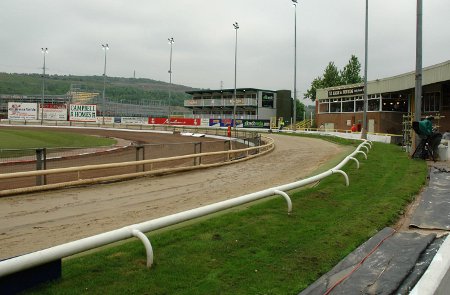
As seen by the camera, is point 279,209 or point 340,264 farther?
point 279,209

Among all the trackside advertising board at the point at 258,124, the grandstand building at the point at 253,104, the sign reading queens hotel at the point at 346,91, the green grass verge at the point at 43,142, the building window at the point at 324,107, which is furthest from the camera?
the grandstand building at the point at 253,104

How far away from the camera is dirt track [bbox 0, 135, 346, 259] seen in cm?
713

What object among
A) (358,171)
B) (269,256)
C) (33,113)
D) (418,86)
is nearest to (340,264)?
(269,256)

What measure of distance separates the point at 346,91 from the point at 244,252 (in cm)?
5388

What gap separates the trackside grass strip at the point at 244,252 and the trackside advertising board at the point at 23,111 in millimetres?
84419

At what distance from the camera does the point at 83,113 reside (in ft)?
259

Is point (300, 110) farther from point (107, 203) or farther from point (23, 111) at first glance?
point (107, 203)

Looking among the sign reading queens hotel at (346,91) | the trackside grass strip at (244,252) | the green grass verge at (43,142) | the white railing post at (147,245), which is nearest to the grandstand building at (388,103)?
the sign reading queens hotel at (346,91)

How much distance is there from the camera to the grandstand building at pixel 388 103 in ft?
114

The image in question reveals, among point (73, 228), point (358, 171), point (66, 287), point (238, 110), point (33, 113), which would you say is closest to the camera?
point (66, 287)

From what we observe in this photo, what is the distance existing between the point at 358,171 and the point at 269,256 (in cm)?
883

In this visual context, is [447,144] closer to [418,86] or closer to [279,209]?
[418,86]

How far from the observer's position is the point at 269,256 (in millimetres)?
5242

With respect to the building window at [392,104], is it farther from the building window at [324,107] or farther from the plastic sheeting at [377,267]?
the plastic sheeting at [377,267]
